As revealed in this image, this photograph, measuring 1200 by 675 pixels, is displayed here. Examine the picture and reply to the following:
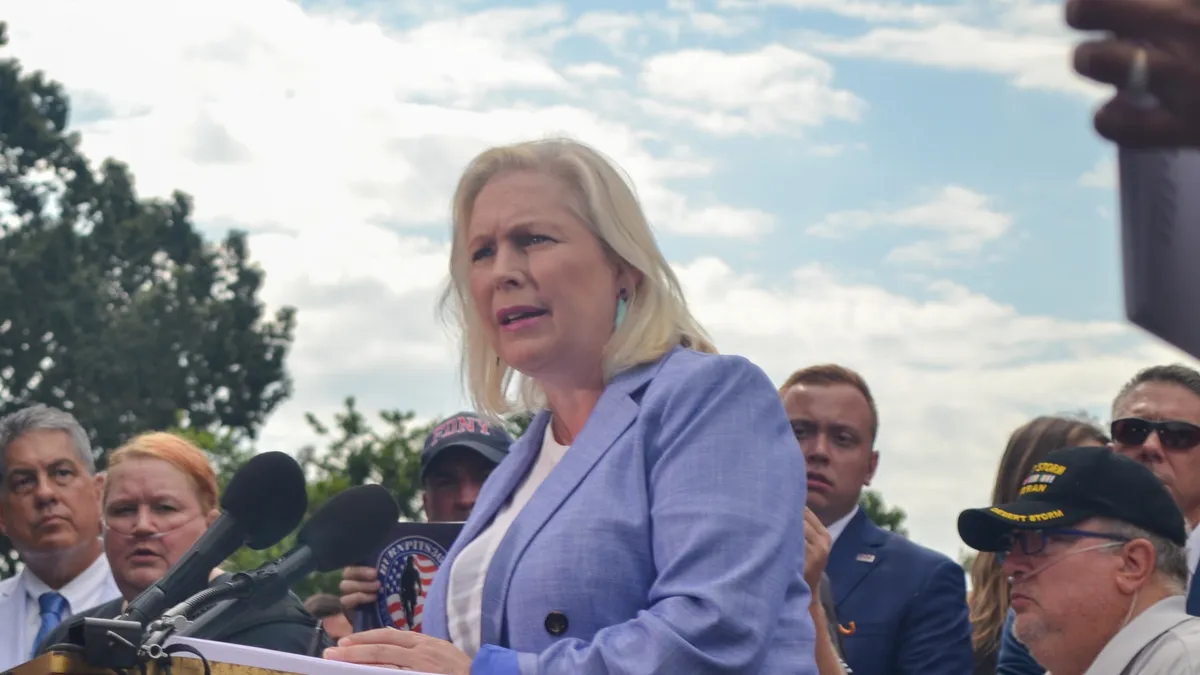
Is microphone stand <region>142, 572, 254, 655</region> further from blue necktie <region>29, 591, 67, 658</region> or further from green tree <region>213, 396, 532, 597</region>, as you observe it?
green tree <region>213, 396, 532, 597</region>

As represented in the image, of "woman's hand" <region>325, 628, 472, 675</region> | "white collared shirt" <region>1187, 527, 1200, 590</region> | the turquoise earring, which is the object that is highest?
the turquoise earring

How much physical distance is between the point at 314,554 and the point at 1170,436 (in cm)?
340

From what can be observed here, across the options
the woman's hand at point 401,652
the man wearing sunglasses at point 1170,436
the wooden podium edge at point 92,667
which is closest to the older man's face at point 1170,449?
the man wearing sunglasses at point 1170,436

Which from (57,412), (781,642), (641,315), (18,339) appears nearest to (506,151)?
(641,315)

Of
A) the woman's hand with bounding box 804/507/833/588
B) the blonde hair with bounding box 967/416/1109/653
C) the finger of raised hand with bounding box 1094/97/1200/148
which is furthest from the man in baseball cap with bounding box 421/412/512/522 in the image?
the finger of raised hand with bounding box 1094/97/1200/148

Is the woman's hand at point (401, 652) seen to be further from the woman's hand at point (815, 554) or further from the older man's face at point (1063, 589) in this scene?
the older man's face at point (1063, 589)

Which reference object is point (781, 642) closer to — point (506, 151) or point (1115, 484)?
point (506, 151)

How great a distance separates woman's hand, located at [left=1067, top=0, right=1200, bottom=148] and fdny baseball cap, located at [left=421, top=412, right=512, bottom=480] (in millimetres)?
4321

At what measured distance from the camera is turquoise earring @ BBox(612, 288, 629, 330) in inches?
128

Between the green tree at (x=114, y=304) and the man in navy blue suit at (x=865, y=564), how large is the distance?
31110 millimetres

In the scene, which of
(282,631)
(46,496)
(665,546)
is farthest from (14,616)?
(665,546)

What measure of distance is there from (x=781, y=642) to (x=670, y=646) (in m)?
0.27

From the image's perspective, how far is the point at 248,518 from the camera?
3107mm

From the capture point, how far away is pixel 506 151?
337cm
